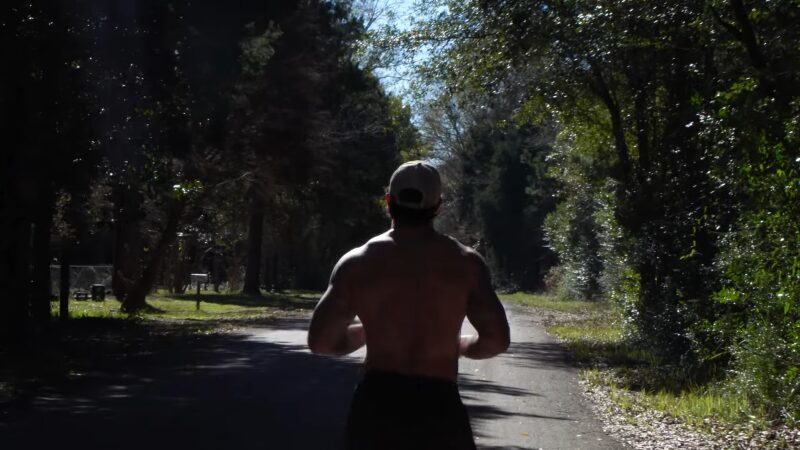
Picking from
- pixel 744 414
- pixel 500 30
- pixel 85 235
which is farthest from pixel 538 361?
pixel 85 235

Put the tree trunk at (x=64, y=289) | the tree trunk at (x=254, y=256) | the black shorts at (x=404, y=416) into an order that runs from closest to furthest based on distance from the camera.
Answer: the black shorts at (x=404, y=416)
the tree trunk at (x=64, y=289)
the tree trunk at (x=254, y=256)

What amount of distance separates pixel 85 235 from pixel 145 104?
260 inches

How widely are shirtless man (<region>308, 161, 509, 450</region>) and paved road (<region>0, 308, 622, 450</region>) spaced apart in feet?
19.1

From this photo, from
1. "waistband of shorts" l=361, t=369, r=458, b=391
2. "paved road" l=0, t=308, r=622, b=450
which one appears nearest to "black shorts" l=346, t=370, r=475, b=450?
"waistband of shorts" l=361, t=369, r=458, b=391

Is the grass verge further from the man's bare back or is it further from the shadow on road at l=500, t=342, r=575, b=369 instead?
the man's bare back

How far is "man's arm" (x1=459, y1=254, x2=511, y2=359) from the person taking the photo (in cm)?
366

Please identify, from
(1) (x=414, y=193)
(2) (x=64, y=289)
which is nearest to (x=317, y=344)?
(1) (x=414, y=193)

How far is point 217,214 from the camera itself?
39.1 m

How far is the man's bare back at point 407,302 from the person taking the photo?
3578mm

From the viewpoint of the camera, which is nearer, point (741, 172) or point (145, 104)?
point (741, 172)

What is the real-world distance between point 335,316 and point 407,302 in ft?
0.83

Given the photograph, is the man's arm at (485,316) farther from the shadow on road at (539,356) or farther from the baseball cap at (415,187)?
the shadow on road at (539,356)

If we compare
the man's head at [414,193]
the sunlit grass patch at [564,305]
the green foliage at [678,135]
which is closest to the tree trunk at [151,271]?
the green foliage at [678,135]

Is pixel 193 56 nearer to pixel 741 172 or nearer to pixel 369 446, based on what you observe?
pixel 741 172
